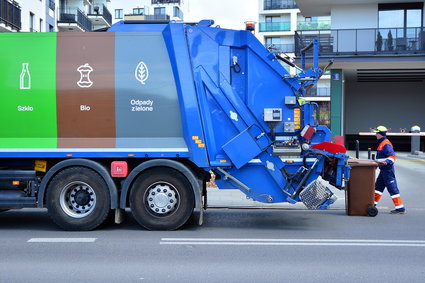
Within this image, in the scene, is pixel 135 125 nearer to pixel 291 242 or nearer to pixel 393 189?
pixel 291 242

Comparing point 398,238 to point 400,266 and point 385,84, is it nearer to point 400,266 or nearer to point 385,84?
point 400,266

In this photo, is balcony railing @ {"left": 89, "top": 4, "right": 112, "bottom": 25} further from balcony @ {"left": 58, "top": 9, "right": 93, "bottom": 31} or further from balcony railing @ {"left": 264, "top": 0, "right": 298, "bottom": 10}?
balcony railing @ {"left": 264, "top": 0, "right": 298, "bottom": 10}

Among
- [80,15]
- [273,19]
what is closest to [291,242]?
[80,15]

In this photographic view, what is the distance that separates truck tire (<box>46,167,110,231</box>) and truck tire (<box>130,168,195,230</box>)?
48 centimetres

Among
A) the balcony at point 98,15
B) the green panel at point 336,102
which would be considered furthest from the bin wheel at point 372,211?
the balcony at point 98,15

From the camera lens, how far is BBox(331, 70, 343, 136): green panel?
26.0 meters

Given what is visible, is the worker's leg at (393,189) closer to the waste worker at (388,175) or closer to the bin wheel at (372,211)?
the waste worker at (388,175)

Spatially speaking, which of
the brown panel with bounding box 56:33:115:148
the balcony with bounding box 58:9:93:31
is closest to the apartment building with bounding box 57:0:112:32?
the balcony with bounding box 58:9:93:31

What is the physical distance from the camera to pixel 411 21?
2612 centimetres

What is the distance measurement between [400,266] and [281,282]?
1.63 meters

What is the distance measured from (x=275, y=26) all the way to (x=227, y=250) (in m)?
68.0

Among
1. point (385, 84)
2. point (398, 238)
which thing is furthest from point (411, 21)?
point (398, 238)

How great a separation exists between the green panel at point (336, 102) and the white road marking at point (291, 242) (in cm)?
1847

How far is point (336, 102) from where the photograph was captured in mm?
26125
